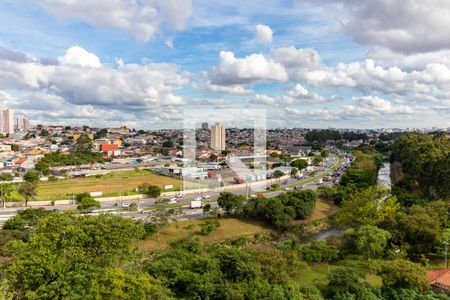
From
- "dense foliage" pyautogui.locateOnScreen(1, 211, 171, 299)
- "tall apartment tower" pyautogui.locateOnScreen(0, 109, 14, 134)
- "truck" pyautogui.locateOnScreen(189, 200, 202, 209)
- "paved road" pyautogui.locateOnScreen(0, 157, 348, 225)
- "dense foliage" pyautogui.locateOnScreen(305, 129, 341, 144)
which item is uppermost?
"tall apartment tower" pyautogui.locateOnScreen(0, 109, 14, 134)

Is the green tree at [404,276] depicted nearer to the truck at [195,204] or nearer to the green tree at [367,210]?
the green tree at [367,210]

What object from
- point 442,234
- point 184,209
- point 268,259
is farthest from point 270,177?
point 268,259

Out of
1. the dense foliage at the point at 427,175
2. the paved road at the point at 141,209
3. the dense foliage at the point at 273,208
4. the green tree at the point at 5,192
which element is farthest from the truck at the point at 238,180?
the green tree at the point at 5,192

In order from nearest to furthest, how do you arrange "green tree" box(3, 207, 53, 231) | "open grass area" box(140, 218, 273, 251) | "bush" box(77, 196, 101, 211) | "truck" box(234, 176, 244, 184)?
1. "green tree" box(3, 207, 53, 231)
2. "open grass area" box(140, 218, 273, 251)
3. "bush" box(77, 196, 101, 211)
4. "truck" box(234, 176, 244, 184)

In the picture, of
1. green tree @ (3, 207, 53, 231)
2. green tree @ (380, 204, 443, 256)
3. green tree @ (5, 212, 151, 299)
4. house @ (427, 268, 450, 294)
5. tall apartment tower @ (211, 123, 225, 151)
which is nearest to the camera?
green tree @ (5, 212, 151, 299)

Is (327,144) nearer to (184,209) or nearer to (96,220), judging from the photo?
(184,209)

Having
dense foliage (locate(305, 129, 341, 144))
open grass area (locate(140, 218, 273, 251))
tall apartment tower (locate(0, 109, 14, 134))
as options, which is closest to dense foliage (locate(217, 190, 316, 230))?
open grass area (locate(140, 218, 273, 251))

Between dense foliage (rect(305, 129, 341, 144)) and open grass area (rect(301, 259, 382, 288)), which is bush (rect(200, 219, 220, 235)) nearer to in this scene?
open grass area (rect(301, 259, 382, 288))
